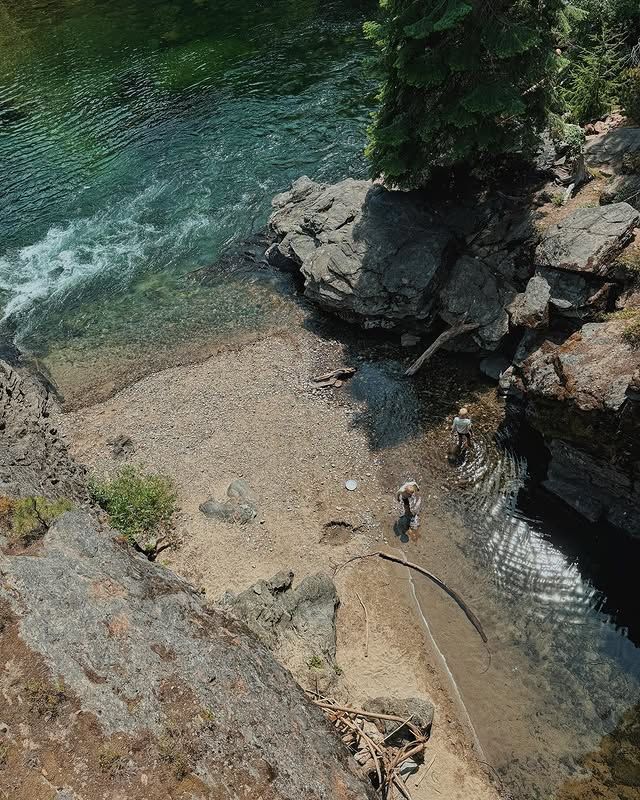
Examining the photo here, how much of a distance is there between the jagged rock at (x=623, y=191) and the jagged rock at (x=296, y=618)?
58.2 feet

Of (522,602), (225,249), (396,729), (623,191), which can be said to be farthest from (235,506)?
(623,191)

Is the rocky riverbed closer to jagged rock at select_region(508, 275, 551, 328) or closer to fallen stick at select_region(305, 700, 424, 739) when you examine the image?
jagged rock at select_region(508, 275, 551, 328)

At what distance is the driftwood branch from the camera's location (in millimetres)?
22938

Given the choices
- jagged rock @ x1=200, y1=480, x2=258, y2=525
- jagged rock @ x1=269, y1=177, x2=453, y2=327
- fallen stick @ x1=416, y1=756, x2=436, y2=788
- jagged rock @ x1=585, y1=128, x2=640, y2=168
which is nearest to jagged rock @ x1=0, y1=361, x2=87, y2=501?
jagged rock @ x1=200, y1=480, x2=258, y2=525

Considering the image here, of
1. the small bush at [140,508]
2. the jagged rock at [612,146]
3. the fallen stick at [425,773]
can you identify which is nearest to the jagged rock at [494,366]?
the jagged rock at [612,146]

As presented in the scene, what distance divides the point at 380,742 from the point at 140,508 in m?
10.1

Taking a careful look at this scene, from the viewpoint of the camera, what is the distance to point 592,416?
668 inches

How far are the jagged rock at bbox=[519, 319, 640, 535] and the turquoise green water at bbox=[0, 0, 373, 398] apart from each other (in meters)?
13.3

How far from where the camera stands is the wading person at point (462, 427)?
1978 cm

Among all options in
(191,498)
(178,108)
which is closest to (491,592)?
(191,498)

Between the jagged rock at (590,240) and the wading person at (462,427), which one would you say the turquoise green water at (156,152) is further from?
the jagged rock at (590,240)

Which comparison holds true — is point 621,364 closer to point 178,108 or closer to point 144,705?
point 144,705

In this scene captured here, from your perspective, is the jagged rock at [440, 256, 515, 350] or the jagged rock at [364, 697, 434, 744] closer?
the jagged rock at [364, 697, 434, 744]

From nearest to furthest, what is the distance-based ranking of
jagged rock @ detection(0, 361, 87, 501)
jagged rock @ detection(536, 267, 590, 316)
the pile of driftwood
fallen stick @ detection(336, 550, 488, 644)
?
the pile of driftwood < jagged rock @ detection(0, 361, 87, 501) < fallen stick @ detection(336, 550, 488, 644) < jagged rock @ detection(536, 267, 590, 316)
